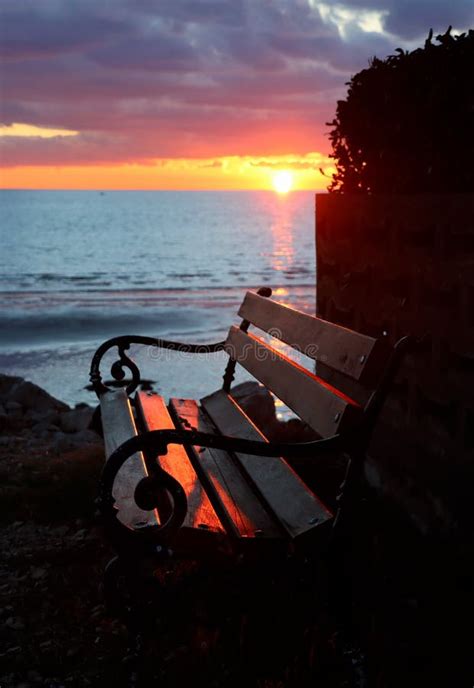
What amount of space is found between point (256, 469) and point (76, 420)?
4.79 m

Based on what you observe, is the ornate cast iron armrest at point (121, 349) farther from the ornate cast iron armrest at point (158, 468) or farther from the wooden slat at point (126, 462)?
the ornate cast iron armrest at point (158, 468)

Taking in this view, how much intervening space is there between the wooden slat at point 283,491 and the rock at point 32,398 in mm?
Answer: 5023

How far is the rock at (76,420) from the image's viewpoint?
25.9 feet

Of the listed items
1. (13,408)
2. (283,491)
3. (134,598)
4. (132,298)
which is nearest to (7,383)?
(13,408)

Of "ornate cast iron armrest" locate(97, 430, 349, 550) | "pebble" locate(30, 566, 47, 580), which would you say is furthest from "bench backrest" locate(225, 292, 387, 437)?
"pebble" locate(30, 566, 47, 580)

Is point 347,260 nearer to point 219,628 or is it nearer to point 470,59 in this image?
point 470,59

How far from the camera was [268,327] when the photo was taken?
4305mm

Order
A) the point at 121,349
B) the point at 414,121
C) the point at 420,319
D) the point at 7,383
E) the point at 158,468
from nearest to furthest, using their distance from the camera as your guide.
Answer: the point at 158,468
the point at 420,319
the point at 414,121
the point at 121,349
the point at 7,383

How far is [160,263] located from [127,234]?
109ft

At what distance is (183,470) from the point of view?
363 centimetres

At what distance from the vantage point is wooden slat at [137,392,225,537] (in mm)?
2961

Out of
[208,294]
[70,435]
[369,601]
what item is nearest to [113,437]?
[369,601]

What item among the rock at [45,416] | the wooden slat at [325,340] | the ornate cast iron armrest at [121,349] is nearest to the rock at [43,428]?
the rock at [45,416]
